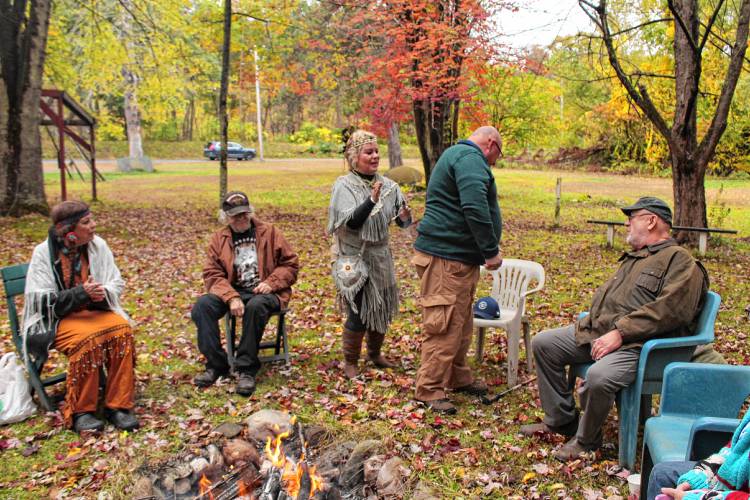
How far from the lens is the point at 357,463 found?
329 centimetres

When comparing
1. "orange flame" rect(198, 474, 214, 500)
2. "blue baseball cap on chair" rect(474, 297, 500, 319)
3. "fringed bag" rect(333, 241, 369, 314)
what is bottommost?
"orange flame" rect(198, 474, 214, 500)

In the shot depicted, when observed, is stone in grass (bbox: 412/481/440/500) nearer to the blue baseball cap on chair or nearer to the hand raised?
the blue baseball cap on chair

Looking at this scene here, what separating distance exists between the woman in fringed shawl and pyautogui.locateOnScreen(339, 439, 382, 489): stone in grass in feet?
4.32

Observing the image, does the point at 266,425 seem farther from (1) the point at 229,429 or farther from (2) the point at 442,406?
(2) the point at 442,406

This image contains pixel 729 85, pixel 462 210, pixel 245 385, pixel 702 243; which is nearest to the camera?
pixel 462 210

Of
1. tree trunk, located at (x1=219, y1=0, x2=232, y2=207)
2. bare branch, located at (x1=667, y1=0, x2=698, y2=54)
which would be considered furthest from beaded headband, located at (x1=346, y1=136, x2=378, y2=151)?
tree trunk, located at (x1=219, y1=0, x2=232, y2=207)

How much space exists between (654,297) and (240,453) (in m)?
2.52

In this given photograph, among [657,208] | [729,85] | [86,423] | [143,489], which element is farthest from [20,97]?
[729,85]

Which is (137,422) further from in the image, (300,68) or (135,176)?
(135,176)

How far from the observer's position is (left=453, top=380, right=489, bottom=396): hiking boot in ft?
14.8

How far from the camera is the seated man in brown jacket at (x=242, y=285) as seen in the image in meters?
4.57

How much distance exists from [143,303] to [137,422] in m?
3.29

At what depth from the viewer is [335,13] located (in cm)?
1488

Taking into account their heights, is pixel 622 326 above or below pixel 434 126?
below
